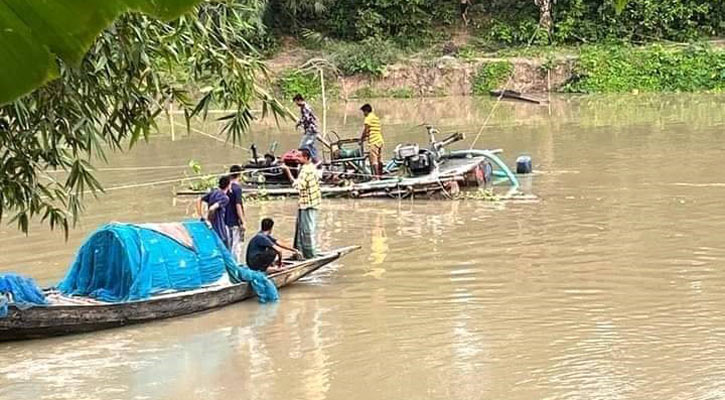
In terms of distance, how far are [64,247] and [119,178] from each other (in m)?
6.05

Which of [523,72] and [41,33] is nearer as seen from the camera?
[41,33]

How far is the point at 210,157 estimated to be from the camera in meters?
21.2

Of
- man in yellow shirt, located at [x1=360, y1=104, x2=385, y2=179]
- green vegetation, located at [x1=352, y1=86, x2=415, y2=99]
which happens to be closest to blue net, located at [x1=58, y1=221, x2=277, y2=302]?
man in yellow shirt, located at [x1=360, y1=104, x2=385, y2=179]

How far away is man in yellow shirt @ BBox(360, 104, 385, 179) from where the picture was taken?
49.4 ft

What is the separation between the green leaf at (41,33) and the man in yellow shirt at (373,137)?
13.8 meters

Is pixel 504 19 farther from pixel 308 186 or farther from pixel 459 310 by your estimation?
pixel 459 310

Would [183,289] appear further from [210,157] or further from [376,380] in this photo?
[210,157]

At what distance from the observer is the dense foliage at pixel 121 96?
3.78 meters

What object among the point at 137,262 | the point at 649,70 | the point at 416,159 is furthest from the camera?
the point at 649,70

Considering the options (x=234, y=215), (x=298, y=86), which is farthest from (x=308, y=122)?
(x=298, y=86)

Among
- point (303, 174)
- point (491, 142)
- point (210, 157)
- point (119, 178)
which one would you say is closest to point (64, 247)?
point (303, 174)

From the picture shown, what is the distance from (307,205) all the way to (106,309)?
2680 mm

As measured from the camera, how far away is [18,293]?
811 centimetres

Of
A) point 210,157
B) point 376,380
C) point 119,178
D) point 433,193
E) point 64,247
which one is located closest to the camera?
point 376,380
